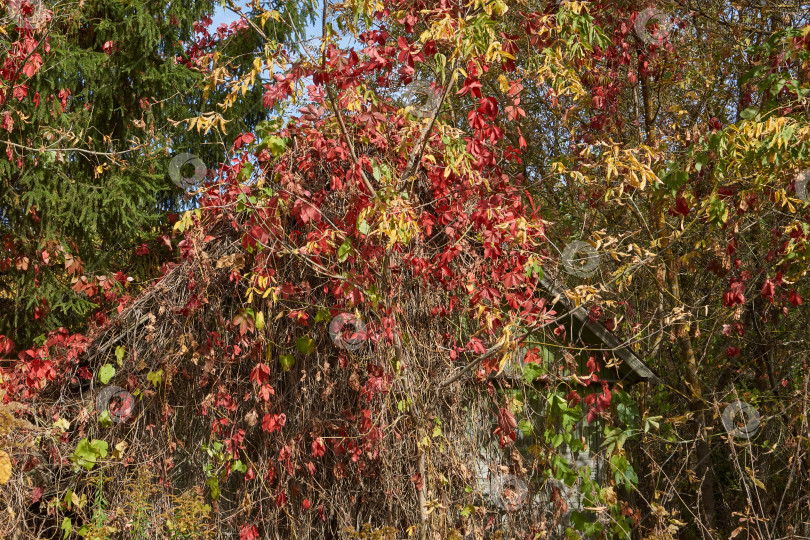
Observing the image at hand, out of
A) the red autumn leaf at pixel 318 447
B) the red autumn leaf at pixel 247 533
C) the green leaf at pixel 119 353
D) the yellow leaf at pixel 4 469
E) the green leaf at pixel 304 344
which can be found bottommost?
the red autumn leaf at pixel 247 533

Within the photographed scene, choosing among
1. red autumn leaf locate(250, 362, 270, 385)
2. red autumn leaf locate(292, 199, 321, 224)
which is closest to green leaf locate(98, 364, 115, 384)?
red autumn leaf locate(250, 362, 270, 385)

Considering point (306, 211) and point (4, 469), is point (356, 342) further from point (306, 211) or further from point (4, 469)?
point (4, 469)

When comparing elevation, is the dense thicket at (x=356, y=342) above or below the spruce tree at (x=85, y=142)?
below

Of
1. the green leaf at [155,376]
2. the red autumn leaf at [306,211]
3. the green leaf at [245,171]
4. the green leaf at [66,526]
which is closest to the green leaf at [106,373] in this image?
the green leaf at [155,376]

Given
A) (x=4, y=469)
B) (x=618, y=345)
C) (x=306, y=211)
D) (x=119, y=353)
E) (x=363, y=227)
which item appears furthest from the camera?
(x=618, y=345)

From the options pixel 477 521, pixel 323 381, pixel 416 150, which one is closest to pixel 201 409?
pixel 323 381

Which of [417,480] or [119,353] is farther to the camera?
[119,353]

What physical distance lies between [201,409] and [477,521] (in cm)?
205

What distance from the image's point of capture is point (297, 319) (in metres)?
4.67

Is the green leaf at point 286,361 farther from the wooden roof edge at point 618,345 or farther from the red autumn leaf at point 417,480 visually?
the wooden roof edge at point 618,345

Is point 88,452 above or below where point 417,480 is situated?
above

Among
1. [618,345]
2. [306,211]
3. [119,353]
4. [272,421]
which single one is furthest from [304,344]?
[618,345]

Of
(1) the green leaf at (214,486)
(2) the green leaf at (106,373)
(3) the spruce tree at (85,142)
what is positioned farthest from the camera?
(3) the spruce tree at (85,142)

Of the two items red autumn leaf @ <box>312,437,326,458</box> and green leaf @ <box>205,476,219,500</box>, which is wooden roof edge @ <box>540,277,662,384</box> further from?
green leaf @ <box>205,476,219,500</box>
